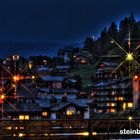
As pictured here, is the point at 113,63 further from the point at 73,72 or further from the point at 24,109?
the point at 24,109

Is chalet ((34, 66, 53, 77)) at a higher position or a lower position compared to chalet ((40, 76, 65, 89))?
higher

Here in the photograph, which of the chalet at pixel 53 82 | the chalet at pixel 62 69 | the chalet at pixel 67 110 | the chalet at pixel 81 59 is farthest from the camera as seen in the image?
the chalet at pixel 81 59

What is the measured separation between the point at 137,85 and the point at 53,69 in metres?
61.4

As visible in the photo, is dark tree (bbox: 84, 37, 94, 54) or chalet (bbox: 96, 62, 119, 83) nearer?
chalet (bbox: 96, 62, 119, 83)

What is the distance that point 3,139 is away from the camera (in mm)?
11336

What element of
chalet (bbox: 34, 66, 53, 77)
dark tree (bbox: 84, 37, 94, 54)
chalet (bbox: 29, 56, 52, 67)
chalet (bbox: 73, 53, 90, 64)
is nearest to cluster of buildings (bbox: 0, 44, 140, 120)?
chalet (bbox: 34, 66, 53, 77)

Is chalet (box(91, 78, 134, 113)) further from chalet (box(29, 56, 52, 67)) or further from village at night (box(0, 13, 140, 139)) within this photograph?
chalet (box(29, 56, 52, 67))

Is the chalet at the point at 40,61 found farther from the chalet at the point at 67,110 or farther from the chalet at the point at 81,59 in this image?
the chalet at the point at 67,110

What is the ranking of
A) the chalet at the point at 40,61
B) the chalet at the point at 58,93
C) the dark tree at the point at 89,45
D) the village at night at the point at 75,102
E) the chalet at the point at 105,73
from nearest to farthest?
the village at night at the point at 75,102
the chalet at the point at 58,93
the chalet at the point at 105,73
the chalet at the point at 40,61
the dark tree at the point at 89,45

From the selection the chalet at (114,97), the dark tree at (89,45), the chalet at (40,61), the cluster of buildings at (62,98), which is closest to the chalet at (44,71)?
the cluster of buildings at (62,98)

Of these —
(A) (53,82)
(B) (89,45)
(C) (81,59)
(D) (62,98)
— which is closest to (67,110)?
(D) (62,98)

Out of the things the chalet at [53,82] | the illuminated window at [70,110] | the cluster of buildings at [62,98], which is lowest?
the illuminated window at [70,110]

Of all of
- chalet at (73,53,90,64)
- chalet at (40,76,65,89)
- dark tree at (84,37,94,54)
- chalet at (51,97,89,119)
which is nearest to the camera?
chalet at (51,97,89,119)

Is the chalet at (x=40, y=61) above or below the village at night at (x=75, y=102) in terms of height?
above
